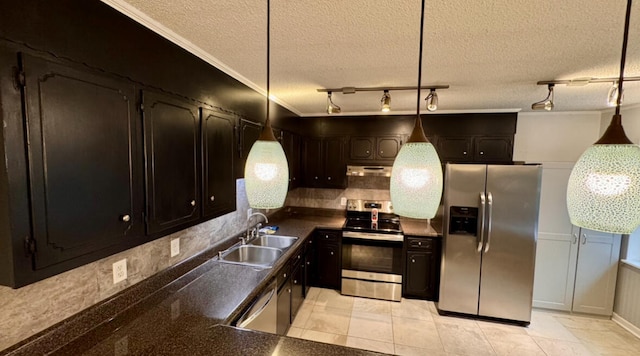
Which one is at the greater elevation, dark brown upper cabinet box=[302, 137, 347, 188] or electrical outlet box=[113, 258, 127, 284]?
dark brown upper cabinet box=[302, 137, 347, 188]

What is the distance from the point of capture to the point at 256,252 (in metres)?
2.66

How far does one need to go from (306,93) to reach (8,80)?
2281mm

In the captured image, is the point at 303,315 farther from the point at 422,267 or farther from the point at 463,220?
the point at 463,220

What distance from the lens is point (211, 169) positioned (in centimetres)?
190

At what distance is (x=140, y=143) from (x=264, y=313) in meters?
1.46

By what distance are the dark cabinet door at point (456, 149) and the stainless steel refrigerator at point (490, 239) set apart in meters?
0.65

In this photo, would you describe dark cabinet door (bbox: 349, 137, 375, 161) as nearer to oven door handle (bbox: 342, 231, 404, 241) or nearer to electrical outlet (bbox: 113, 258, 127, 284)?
oven door handle (bbox: 342, 231, 404, 241)

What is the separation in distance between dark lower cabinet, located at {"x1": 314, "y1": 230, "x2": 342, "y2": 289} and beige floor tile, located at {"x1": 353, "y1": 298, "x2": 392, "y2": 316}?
1.23 feet

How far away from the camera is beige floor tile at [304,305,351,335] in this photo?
280 centimetres

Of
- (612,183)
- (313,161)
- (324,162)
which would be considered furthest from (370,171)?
(612,183)

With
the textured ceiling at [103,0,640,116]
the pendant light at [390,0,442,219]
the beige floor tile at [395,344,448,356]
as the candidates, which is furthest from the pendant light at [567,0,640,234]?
the beige floor tile at [395,344,448,356]

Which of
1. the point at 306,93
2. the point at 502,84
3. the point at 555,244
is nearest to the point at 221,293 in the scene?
the point at 306,93

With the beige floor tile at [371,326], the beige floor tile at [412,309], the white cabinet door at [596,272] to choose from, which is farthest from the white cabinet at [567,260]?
the beige floor tile at [371,326]

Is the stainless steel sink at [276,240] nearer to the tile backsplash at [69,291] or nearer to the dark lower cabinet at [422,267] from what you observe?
the tile backsplash at [69,291]
